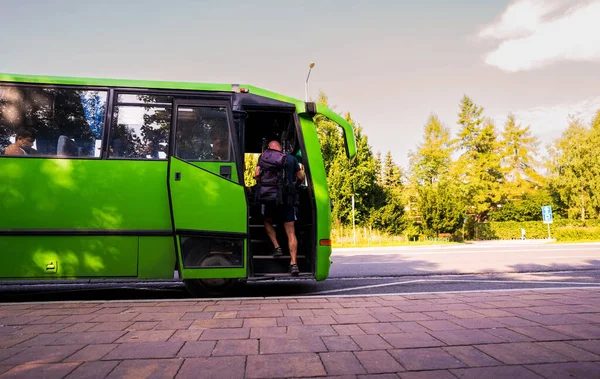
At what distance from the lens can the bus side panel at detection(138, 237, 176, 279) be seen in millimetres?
5441

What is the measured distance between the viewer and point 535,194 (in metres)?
46.2

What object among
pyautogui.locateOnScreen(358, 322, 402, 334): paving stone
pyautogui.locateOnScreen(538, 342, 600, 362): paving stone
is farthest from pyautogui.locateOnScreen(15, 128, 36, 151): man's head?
pyautogui.locateOnScreen(538, 342, 600, 362): paving stone

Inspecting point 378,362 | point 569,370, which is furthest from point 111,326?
point 569,370

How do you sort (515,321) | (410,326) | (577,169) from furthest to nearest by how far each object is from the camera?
(577,169) < (515,321) < (410,326)

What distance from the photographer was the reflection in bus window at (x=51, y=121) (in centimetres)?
544

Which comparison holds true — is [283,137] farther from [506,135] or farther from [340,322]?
[506,135]

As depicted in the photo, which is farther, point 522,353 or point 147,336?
point 147,336

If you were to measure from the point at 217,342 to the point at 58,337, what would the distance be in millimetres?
1411

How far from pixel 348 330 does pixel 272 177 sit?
9.50 ft

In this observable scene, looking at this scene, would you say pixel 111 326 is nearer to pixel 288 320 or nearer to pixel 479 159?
pixel 288 320

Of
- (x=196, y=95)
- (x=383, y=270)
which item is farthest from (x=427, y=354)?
(x=383, y=270)

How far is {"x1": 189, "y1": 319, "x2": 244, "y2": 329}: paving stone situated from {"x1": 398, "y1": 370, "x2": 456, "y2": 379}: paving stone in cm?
173

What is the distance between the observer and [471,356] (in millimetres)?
2621

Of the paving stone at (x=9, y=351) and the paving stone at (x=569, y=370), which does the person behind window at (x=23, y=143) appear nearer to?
the paving stone at (x=9, y=351)
